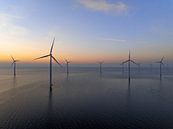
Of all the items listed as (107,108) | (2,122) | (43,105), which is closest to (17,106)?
(43,105)

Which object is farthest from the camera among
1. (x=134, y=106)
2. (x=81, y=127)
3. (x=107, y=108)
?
(x=134, y=106)

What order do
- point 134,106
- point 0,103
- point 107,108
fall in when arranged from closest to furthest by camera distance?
point 107,108, point 134,106, point 0,103

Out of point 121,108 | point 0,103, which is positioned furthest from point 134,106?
point 0,103

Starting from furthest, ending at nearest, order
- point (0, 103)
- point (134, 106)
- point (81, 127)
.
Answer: point (0, 103)
point (134, 106)
point (81, 127)

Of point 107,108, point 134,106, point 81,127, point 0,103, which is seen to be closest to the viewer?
point 81,127

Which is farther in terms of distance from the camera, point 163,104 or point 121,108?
point 163,104

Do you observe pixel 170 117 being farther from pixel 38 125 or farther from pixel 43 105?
pixel 43 105

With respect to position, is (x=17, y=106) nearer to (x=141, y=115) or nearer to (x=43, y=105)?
(x=43, y=105)

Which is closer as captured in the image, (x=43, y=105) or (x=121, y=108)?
(x=121, y=108)
